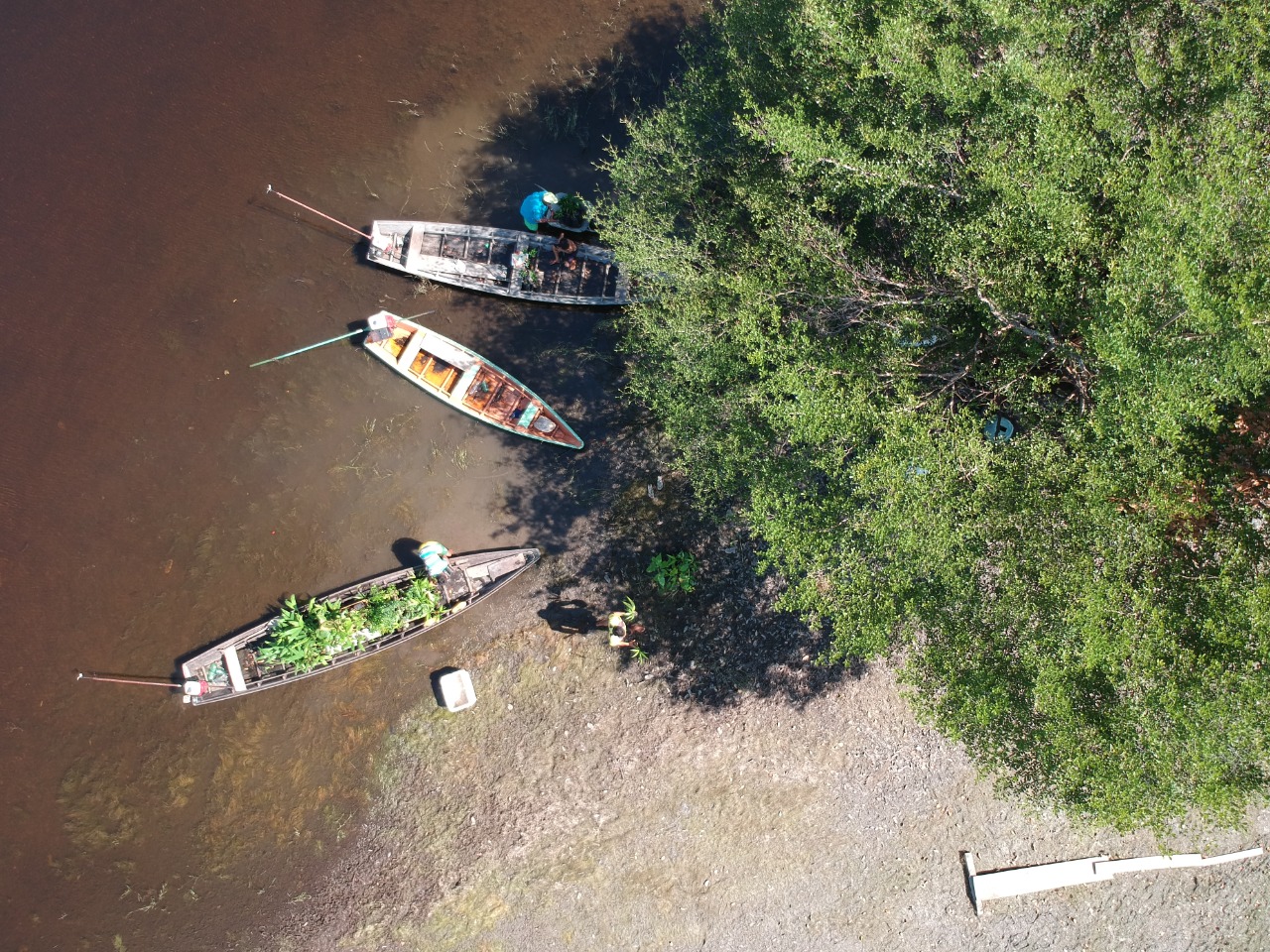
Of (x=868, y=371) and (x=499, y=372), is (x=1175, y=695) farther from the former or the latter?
(x=499, y=372)

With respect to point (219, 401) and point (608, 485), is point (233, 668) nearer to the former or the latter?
point (219, 401)

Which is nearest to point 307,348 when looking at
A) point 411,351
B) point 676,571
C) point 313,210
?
point 411,351

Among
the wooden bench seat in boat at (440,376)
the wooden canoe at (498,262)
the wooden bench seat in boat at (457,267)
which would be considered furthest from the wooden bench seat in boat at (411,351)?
the wooden bench seat in boat at (457,267)

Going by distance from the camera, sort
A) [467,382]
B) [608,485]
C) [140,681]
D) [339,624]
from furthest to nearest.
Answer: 1. [608,485]
2. [140,681]
3. [467,382]
4. [339,624]

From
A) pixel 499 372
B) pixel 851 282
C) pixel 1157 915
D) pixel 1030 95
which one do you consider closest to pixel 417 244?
pixel 499 372

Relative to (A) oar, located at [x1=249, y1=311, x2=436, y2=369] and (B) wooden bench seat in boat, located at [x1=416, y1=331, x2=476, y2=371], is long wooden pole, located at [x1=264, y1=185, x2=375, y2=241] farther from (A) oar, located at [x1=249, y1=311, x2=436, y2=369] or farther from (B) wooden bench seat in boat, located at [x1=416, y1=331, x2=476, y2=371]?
(B) wooden bench seat in boat, located at [x1=416, y1=331, x2=476, y2=371]

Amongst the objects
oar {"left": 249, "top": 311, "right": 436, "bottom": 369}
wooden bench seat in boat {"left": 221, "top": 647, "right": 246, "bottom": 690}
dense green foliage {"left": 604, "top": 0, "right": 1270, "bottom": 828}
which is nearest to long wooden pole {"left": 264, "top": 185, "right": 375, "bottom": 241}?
oar {"left": 249, "top": 311, "right": 436, "bottom": 369}
